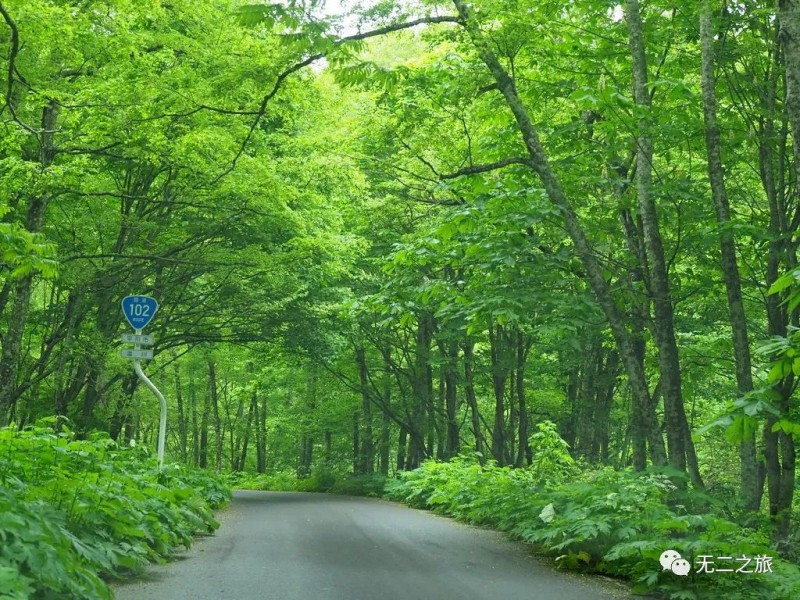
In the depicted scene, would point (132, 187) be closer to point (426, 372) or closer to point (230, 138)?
point (230, 138)

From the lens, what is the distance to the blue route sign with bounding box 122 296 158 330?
→ 35.9ft

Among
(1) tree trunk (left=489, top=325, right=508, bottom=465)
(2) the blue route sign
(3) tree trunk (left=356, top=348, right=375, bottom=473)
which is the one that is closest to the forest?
(1) tree trunk (left=489, top=325, right=508, bottom=465)

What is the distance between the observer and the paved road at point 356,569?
252 inches

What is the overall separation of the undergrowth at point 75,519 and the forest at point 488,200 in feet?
2.12

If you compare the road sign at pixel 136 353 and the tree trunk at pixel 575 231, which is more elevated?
the tree trunk at pixel 575 231

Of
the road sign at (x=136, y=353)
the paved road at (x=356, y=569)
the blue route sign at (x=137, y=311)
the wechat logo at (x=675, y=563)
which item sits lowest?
the paved road at (x=356, y=569)

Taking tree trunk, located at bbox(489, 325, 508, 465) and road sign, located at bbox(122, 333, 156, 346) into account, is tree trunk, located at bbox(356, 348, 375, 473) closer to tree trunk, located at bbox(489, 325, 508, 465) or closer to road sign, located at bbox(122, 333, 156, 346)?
tree trunk, located at bbox(489, 325, 508, 465)

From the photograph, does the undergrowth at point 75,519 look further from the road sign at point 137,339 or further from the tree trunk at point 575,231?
the tree trunk at point 575,231

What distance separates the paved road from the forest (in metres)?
0.73

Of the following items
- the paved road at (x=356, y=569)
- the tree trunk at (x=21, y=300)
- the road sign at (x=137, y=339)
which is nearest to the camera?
the paved road at (x=356, y=569)

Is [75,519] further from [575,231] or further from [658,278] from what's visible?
[658,278]

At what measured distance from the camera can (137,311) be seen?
36.0ft

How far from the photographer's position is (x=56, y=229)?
17.1 metres

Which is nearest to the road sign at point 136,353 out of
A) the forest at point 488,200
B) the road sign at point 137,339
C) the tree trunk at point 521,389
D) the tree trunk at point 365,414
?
the road sign at point 137,339
